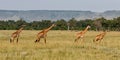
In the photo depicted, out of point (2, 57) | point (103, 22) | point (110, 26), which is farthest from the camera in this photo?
point (103, 22)

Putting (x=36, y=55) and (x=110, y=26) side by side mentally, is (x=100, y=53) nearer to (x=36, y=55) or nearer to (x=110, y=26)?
(x=36, y=55)

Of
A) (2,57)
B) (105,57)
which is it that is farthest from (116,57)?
(2,57)

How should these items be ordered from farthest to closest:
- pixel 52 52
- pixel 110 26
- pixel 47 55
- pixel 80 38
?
pixel 110 26, pixel 80 38, pixel 52 52, pixel 47 55

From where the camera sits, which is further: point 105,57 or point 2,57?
point 105,57

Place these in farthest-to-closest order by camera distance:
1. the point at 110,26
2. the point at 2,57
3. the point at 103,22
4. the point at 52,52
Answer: the point at 103,22
the point at 110,26
the point at 52,52
the point at 2,57

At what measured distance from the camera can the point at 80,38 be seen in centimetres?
2395

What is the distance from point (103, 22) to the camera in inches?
4264

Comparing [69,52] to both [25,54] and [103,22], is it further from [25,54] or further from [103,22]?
[103,22]

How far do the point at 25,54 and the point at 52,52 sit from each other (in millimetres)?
1471

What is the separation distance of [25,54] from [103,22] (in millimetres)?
94284

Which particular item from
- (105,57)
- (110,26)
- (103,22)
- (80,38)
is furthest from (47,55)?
(103,22)

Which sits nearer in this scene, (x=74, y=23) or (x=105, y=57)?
(x=105, y=57)

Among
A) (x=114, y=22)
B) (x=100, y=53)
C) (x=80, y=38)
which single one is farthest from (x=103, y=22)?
(x=100, y=53)

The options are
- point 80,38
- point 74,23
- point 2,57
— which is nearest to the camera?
point 2,57
